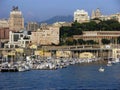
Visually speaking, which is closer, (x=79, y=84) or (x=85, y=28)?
(x=79, y=84)

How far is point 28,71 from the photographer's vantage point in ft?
121

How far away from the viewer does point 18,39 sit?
222 ft

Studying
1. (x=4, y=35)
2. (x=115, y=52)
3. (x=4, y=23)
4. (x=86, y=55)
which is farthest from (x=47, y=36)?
(x=4, y=23)

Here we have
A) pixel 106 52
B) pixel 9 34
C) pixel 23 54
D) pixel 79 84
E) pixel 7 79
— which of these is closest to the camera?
pixel 79 84

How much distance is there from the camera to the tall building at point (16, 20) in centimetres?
7956

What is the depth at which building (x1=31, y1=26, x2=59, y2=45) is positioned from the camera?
208ft

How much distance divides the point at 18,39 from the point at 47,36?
481 centimetres

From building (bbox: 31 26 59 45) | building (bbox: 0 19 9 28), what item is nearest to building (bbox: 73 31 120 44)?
building (bbox: 31 26 59 45)

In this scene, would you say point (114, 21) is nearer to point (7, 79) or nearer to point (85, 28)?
point (85, 28)

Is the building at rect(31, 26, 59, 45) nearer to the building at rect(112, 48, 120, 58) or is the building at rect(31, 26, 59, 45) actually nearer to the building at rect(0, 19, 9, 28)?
the building at rect(112, 48, 120, 58)

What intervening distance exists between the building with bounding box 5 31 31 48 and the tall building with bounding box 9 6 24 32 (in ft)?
30.2

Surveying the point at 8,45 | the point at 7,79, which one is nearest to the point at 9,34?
the point at 8,45

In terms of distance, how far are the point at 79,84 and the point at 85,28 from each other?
132ft

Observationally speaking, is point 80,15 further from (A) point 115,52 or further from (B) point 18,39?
(A) point 115,52
